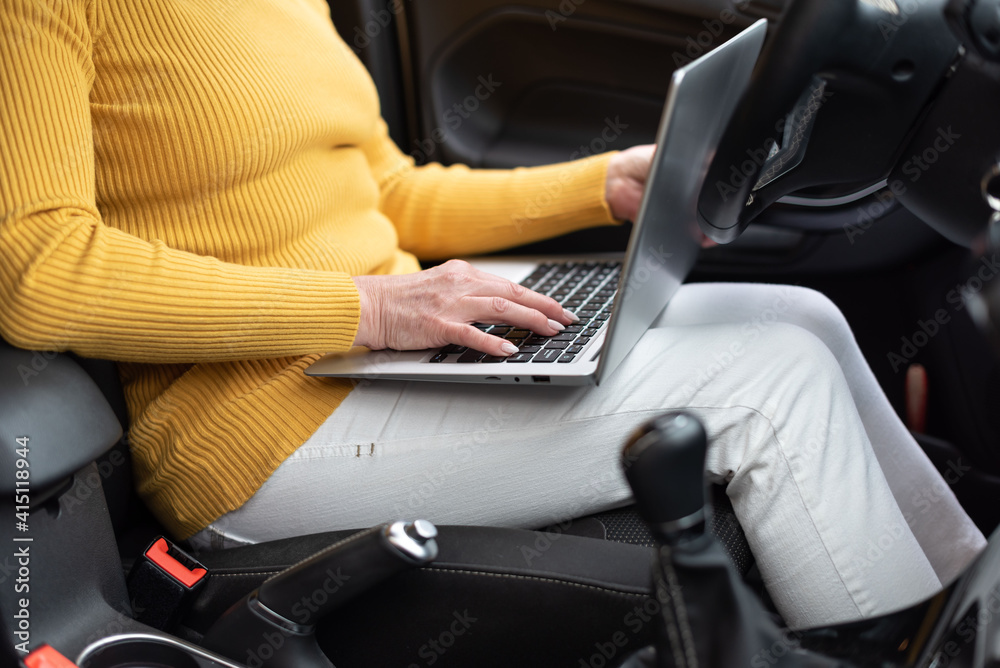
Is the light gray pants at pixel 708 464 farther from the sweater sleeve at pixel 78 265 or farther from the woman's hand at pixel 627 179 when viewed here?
the woman's hand at pixel 627 179

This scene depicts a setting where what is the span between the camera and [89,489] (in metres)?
0.72

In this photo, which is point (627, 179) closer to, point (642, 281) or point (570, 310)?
point (570, 310)

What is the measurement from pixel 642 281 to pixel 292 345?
13.6 inches

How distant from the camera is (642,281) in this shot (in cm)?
74

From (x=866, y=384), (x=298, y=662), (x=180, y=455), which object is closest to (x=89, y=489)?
(x=180, y=455)

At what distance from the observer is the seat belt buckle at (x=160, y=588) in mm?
771

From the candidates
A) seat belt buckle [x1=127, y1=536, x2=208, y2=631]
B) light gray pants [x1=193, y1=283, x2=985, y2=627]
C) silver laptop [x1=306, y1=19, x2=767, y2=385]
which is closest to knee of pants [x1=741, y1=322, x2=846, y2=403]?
light gray pants [x1=193, y1=283, x2=985, y2=627]

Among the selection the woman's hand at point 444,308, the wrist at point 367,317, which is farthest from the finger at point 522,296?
the wrist at point 367,317

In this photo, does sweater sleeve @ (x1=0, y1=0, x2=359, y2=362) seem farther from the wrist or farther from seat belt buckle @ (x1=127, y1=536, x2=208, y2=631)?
seat belt buckle @ (x1=127, y1=536, x2=208, y2=631)

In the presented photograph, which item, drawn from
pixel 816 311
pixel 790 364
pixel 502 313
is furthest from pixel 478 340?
pixel 816 311

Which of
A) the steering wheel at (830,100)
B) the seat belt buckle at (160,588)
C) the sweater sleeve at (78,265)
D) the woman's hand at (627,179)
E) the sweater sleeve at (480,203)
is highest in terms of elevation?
the steering wheel at (830,100)

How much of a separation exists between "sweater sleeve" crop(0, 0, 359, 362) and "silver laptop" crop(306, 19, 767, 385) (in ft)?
0.35

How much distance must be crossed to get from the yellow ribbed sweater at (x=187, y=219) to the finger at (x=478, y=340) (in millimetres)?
102

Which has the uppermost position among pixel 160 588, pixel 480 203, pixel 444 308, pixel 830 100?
pixel 830 100
